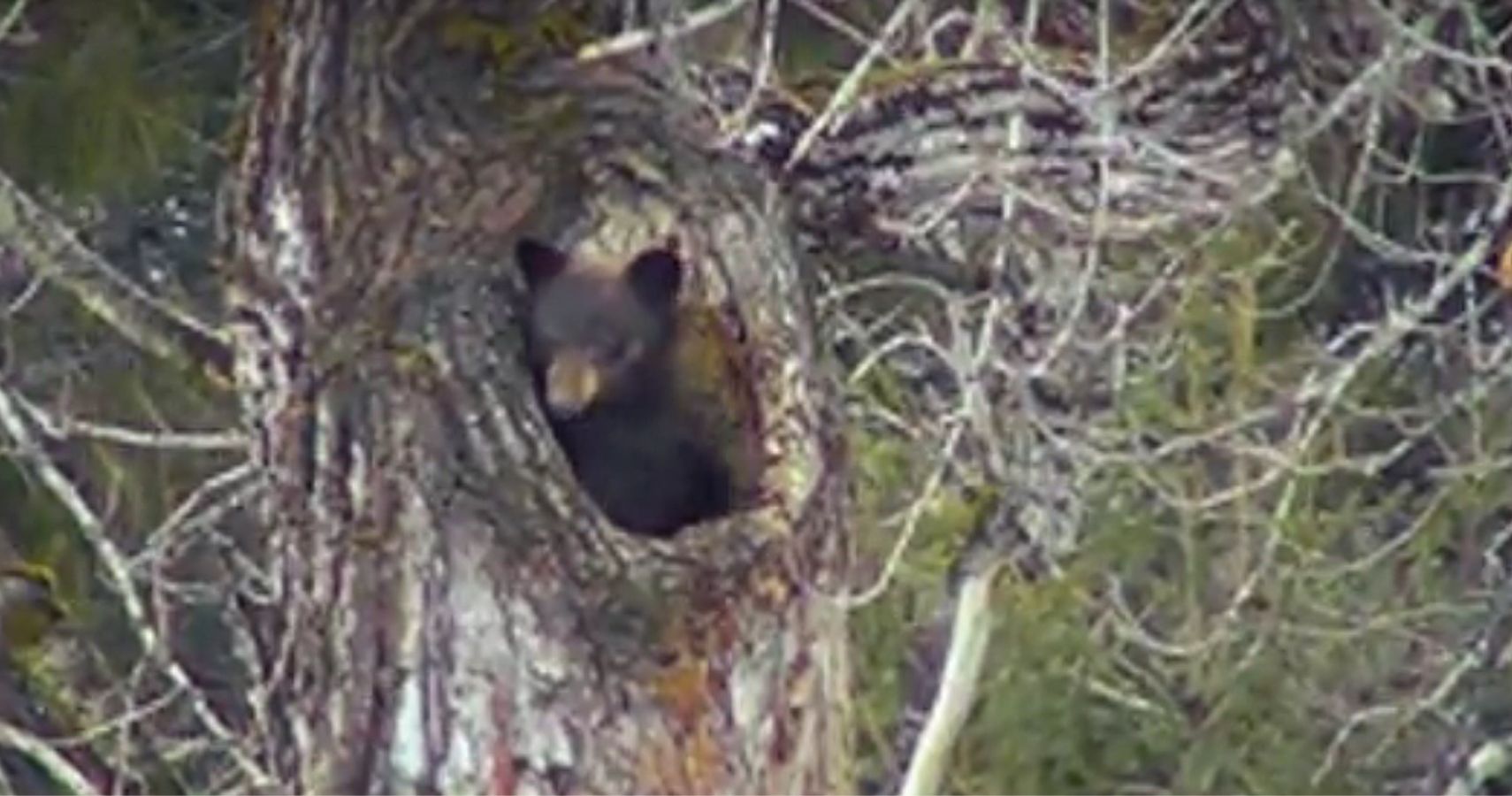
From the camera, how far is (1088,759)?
420 inches

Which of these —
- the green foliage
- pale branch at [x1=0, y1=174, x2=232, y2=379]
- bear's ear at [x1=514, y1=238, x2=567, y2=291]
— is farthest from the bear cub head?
the green foliage

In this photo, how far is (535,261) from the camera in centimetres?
392

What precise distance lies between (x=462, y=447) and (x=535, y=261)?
0.22 m

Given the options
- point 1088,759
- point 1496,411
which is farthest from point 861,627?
point 1496,411

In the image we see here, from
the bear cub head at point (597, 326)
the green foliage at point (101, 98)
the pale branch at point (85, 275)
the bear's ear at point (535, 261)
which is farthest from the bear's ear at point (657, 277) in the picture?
the green foliage at point (101, 98)

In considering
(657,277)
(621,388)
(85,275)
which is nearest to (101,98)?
(85,275)

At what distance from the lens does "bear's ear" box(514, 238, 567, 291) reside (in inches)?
153

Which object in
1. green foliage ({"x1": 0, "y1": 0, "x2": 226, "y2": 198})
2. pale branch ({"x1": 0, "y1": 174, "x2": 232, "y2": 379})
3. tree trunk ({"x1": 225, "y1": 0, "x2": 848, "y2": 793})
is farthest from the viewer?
green foliage ({"x1": 0, "y1": 0, "x2": 226, "y2": 198})

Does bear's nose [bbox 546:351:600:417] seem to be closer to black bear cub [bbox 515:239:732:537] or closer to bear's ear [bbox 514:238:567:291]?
black bear cub [bbox 515:239:732:537]

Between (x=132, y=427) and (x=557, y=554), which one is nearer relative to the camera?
(x=557, y=554)

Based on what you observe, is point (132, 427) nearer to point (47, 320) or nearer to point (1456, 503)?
point (47, 320)

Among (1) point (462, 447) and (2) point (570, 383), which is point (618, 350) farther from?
(1) point (462, 447)

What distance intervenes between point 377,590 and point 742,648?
0.38m

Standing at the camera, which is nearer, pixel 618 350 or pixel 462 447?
pixel 462 447
